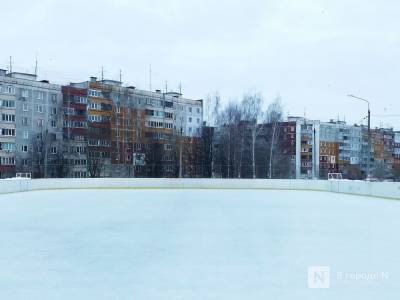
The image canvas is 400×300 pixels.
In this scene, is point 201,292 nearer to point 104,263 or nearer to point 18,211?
point 104,263

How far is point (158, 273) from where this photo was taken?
6.68 m

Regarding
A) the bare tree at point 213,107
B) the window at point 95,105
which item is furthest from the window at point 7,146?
the bare tree at point 213,107

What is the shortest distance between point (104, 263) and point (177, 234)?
11.0 feet

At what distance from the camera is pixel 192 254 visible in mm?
8164

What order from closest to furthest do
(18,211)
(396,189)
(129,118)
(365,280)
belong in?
(365,280) → (18,211) → (396,189) → (129,118)

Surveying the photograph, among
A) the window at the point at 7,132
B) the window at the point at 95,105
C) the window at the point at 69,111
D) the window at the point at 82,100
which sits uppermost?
the window at the point at 82,100

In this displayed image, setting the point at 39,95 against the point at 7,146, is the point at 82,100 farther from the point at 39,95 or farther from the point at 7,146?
the point at 7,146

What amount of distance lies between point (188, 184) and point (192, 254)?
22.6m

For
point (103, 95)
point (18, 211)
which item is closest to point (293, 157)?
point (103, 95)

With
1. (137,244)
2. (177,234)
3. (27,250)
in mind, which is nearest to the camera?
(27,250)

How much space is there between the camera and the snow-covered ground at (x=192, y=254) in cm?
577

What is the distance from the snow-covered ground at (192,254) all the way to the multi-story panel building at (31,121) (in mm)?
33240

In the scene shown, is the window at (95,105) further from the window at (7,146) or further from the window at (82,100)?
the window at (7,146)

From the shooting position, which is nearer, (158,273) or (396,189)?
(158,273)
